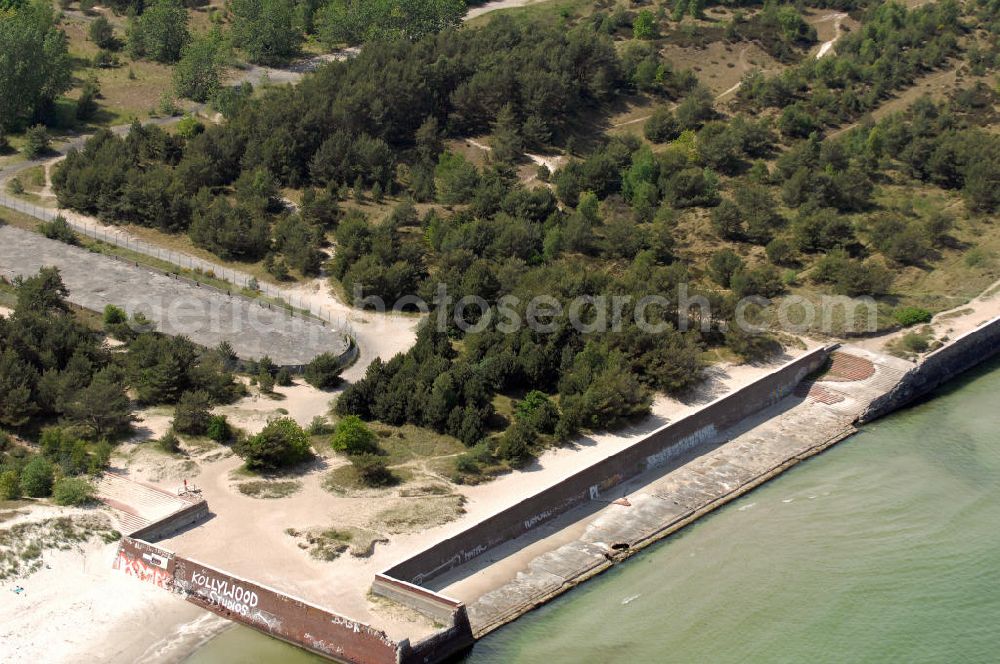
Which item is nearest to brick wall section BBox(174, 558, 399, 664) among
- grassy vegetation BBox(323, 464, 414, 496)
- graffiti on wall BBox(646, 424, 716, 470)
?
grassy vegetation BBox(323, 464, 414, 496)

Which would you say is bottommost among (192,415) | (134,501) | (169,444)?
(134,501)

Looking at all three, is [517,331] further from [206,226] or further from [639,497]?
[206,226]

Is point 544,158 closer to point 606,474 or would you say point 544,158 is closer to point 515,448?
point 515,448

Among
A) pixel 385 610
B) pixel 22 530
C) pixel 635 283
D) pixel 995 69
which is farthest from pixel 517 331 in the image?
pixel 995 69

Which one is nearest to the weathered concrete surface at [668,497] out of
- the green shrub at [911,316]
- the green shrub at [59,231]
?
the green shrub at [911,316]

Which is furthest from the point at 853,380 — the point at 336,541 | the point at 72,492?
the point at 72,492

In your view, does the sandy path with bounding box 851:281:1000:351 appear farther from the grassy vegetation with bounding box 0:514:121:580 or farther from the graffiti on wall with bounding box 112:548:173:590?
the grassy vegetation with bounding box 0:514:121:580
